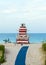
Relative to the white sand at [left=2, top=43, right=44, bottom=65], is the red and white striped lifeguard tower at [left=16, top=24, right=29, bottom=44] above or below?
above

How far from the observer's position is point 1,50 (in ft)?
52.0

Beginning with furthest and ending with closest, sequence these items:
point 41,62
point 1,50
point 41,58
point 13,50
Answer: point 13,50, point 1,50, point 41,58, point 41,62

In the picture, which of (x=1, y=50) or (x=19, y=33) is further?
(x=19, y=33)

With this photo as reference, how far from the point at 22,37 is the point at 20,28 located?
1.00m

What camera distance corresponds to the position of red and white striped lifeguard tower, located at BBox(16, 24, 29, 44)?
70.4 ft

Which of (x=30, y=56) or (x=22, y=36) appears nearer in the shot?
(x=30, y=56)

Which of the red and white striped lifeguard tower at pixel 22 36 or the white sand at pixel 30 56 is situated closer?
the white sand at pixel 30 56

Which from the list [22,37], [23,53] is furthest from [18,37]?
[23,53]

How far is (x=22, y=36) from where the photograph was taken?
21828mm

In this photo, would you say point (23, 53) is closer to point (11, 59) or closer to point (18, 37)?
point (11, 59)

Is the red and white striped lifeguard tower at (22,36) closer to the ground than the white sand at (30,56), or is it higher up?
higher up

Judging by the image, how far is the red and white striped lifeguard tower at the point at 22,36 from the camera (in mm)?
21469

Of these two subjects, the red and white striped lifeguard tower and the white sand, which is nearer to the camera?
the white sand

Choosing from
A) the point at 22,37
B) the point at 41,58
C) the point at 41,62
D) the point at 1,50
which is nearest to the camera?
the point at 41,62
